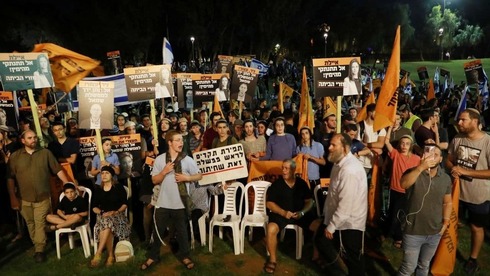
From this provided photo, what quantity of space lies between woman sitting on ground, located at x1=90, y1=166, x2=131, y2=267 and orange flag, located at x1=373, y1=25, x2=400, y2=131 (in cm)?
436

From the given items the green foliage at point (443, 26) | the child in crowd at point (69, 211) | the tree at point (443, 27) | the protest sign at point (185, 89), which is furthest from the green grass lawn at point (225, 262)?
the green foliage at point (443, 26)

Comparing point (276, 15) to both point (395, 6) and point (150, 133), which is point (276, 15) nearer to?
point (395, 6)

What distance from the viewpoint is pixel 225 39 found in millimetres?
53250

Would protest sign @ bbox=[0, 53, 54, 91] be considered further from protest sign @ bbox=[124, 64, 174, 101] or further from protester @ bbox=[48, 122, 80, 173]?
protest sign @ bbox=[124, 64, 174, 101]

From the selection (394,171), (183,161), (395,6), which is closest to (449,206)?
(394,171)

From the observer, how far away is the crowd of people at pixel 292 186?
4.85m

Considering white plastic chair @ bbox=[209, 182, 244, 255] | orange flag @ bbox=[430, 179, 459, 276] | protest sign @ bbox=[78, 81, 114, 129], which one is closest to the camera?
orange flag @ bbox=[430, 179, 459, 276]

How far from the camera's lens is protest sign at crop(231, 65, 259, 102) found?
11.4 metres

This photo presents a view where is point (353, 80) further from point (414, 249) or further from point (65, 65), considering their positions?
point (65, 65)

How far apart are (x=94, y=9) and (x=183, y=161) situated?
3993 cm

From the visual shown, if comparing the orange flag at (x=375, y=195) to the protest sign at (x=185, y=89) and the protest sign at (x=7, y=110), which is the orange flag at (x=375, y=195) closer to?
the protest sign at (x=185, y=89)

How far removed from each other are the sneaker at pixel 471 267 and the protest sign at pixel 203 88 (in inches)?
295

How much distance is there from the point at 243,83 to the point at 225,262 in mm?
6055

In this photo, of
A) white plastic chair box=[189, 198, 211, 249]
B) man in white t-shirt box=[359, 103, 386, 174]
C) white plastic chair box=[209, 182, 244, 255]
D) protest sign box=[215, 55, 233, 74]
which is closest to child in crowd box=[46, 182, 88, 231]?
white plastic chair box=[189, 198, 211, 249]
